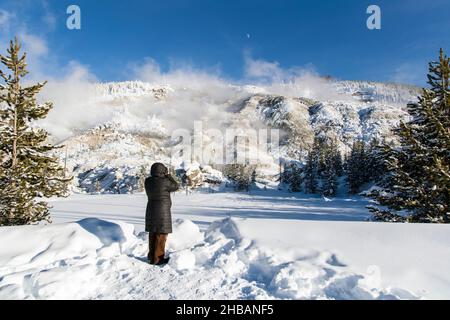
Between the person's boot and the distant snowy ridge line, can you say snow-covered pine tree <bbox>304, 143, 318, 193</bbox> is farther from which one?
the person's boot

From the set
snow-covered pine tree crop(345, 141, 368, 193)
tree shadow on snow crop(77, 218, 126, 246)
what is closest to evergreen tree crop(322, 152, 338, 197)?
snow-covered pine tree crop(345, 141, 368, 193)

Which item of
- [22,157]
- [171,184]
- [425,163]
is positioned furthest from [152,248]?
[425,163]

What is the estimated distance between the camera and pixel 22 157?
40.1ft

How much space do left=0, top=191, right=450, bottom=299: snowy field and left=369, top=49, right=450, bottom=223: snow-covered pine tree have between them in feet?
15.5

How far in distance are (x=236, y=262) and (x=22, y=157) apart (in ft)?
35.7

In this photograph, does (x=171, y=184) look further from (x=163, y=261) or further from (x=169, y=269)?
(x=169, y=269)

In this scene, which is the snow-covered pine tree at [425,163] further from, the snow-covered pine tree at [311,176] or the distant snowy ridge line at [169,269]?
the snow-covered pine tree at [311,176]

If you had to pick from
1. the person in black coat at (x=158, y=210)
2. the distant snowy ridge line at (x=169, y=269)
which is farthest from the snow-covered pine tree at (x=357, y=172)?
the person in black coat at (x=158, y=210)

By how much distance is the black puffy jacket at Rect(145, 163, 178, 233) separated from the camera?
245 inches

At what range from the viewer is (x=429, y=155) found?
11.3m

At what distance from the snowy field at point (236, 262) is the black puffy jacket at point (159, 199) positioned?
2.25ft
